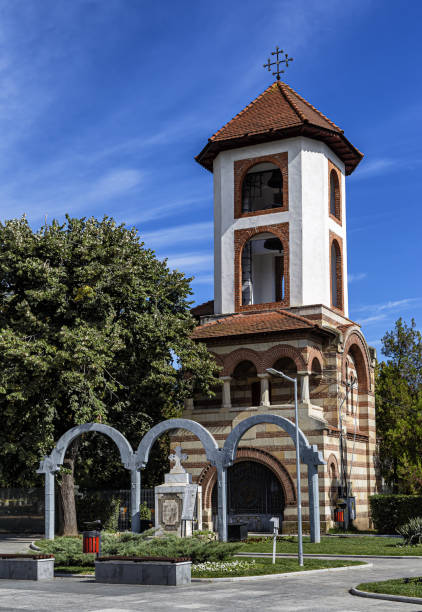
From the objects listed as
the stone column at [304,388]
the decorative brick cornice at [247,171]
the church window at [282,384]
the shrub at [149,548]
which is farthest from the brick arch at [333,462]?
the shrub at [149,548]

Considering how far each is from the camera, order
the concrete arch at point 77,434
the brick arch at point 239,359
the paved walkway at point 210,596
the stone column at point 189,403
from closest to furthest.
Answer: the paved walkway at point 210,596 → the concrete arch at point 77,434 → the brick arch at point 239,359 → the stone column at point 189,403

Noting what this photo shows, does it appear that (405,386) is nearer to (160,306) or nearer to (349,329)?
(349,329)

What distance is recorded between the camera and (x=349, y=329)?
131 ft

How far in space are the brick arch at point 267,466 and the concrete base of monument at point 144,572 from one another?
680 inches

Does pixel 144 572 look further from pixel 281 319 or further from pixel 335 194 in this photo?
pixel 335 194

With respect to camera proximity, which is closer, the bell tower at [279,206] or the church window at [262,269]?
the bell tower at [279,206]

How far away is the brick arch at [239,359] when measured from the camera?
3819 centimetres

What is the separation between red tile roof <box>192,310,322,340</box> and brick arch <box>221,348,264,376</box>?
1.05 m

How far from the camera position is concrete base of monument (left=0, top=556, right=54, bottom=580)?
20.4 m

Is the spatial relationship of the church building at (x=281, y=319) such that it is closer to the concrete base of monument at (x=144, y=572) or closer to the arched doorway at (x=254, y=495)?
the arched doorway at (x=254, y=495)

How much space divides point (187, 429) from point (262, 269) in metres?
16.0

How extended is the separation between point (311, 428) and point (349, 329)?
618cm

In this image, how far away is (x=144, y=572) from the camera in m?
19.0

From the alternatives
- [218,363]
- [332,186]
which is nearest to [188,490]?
[218,363]
